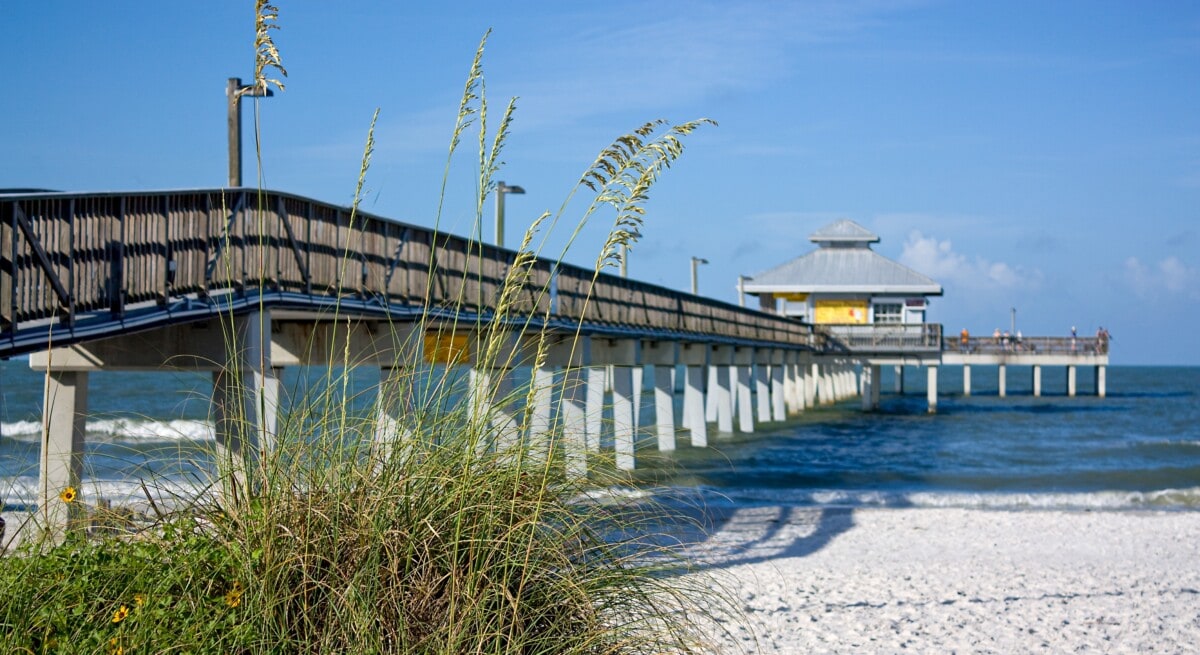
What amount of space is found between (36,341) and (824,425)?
34315mm

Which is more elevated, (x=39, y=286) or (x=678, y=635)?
(x=39, y=286)

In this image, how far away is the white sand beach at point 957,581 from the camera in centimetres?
739

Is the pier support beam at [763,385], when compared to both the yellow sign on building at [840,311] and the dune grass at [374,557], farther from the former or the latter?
the dune grass at [374,557]

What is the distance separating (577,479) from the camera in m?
3.62

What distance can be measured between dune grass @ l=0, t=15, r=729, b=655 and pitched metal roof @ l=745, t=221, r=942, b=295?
4959cm

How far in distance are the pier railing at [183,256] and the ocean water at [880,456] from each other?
65 centimetres

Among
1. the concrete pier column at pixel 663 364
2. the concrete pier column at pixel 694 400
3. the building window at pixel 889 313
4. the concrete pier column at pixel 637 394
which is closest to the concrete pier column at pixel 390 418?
the concrete pier column at pixel 637 394

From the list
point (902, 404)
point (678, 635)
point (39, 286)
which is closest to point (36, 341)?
point (39, 286)

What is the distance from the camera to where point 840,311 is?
174 ft

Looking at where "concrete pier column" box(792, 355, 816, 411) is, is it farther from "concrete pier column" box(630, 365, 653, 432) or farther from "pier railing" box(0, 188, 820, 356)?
"pier railing" box(0, 188, 820, 356)

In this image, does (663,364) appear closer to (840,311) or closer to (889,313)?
(840,311)

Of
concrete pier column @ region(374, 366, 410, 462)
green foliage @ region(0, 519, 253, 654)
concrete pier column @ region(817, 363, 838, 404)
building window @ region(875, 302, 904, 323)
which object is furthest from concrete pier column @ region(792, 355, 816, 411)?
green foliage @ region(0, 519, 253, 654)

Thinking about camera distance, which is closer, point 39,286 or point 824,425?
point 39,286

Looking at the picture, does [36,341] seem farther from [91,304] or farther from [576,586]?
[576,586]
